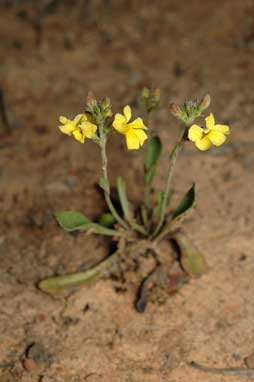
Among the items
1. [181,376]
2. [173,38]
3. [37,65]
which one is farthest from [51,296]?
[173,38]

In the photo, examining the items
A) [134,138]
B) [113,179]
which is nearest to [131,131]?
[134,138]

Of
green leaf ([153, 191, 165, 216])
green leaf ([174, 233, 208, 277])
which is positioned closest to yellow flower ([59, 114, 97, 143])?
green leaf ([153, 191, 165, 216])

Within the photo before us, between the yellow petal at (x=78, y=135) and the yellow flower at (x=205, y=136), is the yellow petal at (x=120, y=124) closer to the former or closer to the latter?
the yellow petal at (x=78, y=135)

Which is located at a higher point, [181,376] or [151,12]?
[151,12]

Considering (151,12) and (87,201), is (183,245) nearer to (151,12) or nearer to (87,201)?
(87,201)

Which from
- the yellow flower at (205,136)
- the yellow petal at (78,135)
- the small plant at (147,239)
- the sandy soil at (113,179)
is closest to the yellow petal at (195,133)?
the yellow flower at (205,136)

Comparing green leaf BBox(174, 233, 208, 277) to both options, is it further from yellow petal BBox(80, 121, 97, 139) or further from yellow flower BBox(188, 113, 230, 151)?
yellow petal BBox(80, 121, 97, 139)
